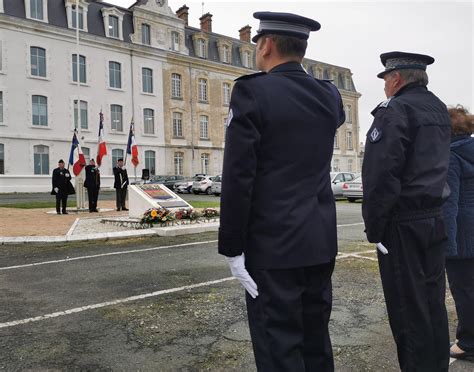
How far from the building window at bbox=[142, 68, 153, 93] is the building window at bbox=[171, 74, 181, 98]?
7.33 feet

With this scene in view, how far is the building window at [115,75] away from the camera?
117 ft

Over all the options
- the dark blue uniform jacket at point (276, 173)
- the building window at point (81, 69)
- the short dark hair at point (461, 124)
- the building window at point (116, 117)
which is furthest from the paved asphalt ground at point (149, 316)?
the building window at point (116, 117)

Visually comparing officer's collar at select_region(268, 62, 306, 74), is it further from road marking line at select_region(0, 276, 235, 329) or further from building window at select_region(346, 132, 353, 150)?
building window at select_region(346, 132, 353, 150)

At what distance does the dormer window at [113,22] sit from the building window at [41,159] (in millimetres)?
10680

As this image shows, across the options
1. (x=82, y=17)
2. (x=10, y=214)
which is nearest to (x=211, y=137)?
(x=82, y=17)

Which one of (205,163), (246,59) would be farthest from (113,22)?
(246,59)

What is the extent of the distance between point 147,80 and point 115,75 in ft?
9.76

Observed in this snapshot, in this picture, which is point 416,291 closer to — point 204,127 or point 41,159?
point 41,159

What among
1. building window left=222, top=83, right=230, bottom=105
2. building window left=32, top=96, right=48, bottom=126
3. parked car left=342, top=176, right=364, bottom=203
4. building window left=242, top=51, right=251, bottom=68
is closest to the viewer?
parked car left=342, top=176, right=364, bottom=203

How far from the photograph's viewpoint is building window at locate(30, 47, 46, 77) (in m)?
A: 31.9

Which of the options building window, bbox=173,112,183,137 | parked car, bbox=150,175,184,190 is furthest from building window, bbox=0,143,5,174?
building window, bbox=173,112,183,137

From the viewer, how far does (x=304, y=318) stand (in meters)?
2.40

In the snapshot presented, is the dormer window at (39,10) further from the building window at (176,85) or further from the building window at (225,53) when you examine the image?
the building window at (225,53)

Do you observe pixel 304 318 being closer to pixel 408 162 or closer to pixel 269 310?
pixel 269 310
